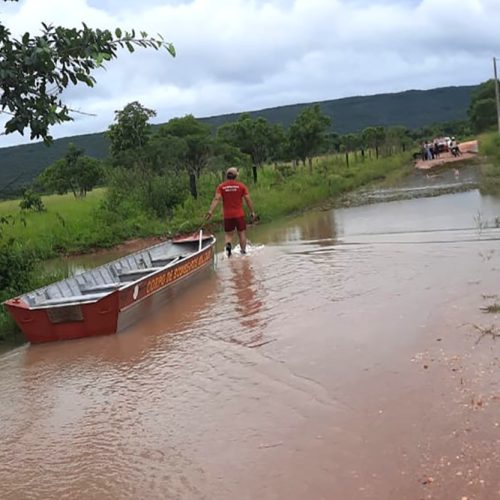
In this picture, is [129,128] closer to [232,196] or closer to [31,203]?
[31,203]

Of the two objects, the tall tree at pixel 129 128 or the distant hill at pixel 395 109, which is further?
the distant hill at pixel 395 109

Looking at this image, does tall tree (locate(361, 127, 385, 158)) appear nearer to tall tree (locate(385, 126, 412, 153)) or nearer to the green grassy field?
tall tree (locate(385, 126, 412, 153))

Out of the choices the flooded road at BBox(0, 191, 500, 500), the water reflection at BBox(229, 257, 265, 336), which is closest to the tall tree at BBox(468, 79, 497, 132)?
the water reflection at BBox(229, 257, 265, 336)

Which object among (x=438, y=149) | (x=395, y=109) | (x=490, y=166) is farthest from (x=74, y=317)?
(x=395, y=109)

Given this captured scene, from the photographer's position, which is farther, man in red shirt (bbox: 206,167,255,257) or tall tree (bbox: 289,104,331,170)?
tall tree (bbox: 289,104,331,170)

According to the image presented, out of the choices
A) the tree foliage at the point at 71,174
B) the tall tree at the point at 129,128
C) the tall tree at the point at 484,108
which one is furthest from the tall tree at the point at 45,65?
the tall tree at the point at 484,108

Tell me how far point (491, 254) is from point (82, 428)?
26.0ft

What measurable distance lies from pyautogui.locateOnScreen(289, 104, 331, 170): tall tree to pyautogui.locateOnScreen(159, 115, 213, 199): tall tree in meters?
5.69

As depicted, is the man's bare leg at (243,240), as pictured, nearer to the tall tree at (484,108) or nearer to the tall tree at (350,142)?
the tall tree at (350,142)

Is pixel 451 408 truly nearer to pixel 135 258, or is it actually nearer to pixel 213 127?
pixel 135 258

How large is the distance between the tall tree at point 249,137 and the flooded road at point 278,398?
3595cm

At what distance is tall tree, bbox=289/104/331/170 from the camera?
45.5 metres

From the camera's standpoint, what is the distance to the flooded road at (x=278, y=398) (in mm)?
4602

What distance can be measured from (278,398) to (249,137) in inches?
1642
